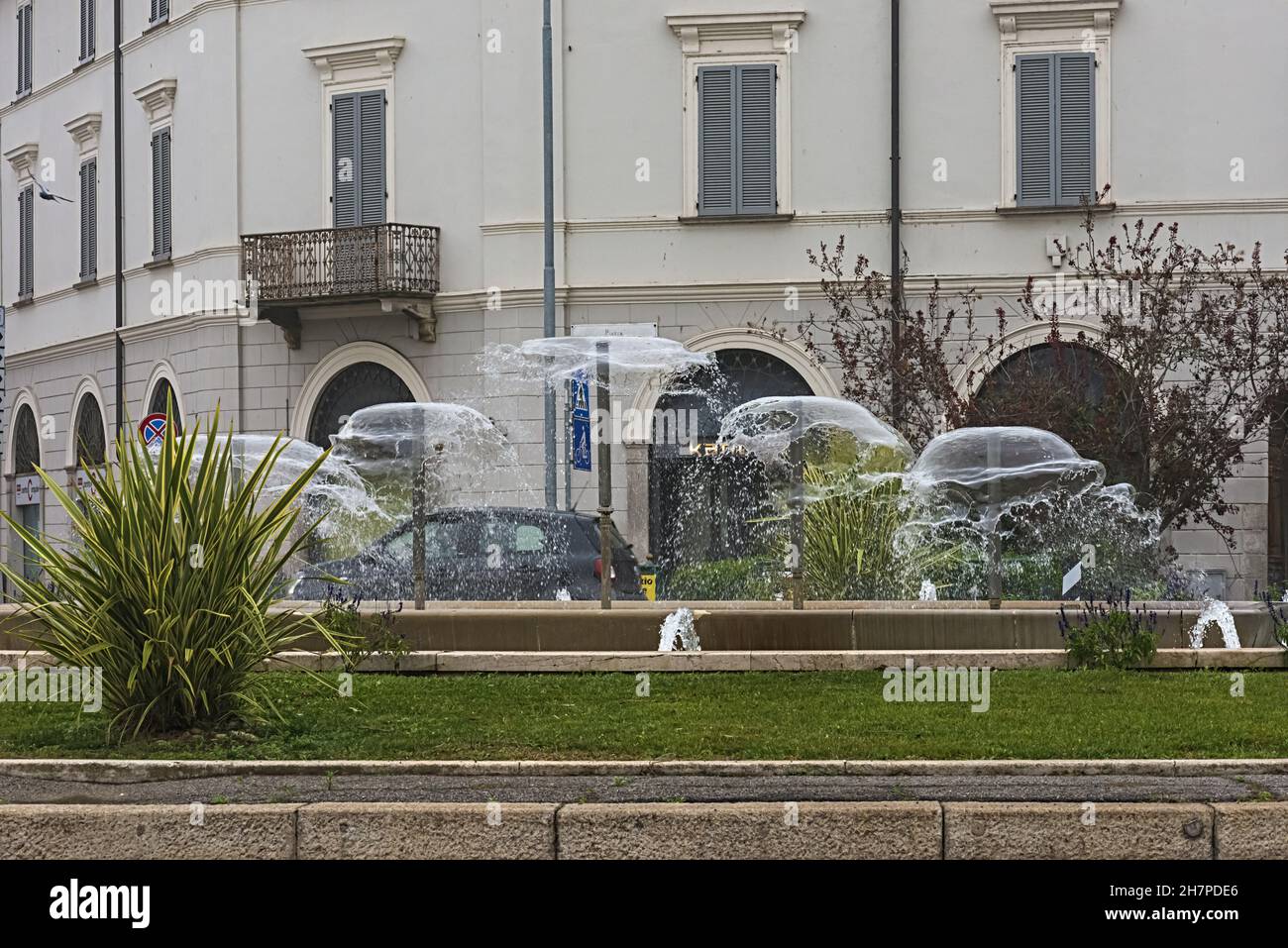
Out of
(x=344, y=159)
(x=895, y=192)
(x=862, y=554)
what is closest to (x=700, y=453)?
(x=895, y=192)

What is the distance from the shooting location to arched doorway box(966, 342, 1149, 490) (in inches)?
944

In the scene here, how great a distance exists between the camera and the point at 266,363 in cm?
3128

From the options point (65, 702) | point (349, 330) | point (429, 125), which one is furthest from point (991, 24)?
point (65, 702)

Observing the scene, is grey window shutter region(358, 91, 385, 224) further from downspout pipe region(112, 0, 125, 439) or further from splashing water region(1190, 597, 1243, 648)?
splashing water region(1190, 597, 1243, 648)

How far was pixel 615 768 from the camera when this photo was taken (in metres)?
9.70

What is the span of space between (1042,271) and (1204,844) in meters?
20.8

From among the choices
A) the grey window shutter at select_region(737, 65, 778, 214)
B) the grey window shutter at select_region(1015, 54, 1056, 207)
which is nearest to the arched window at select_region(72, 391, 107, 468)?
the grey window shutter at select_region(737, 65, 778, 214)

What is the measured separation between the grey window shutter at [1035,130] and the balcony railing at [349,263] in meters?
8.57

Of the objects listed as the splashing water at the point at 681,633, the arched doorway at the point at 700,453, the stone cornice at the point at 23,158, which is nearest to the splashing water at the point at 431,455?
the arched doorway at the point at 700,453

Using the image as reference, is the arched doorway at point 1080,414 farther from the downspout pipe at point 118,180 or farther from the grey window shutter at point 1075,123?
the downspout pipe at point 118,180

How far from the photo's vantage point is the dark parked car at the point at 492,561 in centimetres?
1884

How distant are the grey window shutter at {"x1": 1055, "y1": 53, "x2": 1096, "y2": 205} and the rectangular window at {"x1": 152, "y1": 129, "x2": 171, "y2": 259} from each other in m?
14.5

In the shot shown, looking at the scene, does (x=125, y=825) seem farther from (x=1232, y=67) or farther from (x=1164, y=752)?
(x=1232, y=67)

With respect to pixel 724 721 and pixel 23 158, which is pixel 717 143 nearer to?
pixel 23 158
